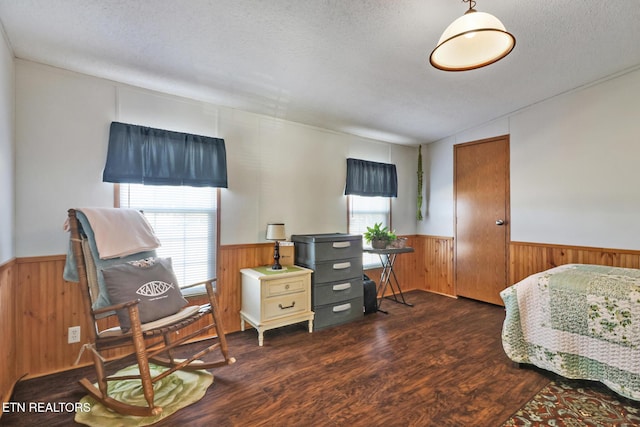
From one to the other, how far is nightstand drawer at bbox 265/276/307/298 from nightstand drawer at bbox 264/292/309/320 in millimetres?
42

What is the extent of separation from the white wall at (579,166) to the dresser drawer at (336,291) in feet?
6.72

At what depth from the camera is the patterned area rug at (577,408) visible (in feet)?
5.75

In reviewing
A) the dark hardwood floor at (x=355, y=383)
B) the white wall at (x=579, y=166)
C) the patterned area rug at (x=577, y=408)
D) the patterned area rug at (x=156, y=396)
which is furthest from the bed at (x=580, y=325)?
the patterned area rug at (x=156, y=396)

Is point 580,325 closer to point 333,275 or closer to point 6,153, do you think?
point 333,275

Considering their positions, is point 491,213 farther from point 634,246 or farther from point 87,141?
point 87,141

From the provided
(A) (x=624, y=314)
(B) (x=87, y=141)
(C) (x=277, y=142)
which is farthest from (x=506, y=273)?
(B) (x=87, y=141)

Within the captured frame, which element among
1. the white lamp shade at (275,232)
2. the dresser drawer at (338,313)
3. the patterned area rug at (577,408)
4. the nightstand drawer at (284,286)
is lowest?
the patterned area rug at (577,408)

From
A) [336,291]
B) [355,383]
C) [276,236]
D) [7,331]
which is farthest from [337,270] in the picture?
[7,331]

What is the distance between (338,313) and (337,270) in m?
0.46

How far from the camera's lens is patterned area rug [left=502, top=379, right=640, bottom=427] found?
5.75ft

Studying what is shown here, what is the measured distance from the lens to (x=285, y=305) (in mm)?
2938

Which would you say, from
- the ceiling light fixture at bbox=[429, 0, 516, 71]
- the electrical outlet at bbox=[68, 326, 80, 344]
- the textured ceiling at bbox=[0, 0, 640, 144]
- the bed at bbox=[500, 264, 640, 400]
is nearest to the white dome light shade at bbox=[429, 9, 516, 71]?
the ceiling light fixture at bbox=[429, 0, 516, 71]

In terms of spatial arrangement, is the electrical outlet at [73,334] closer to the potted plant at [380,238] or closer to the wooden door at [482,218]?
the potted plant at [380,238]

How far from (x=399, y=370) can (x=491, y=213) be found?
2.61 m
